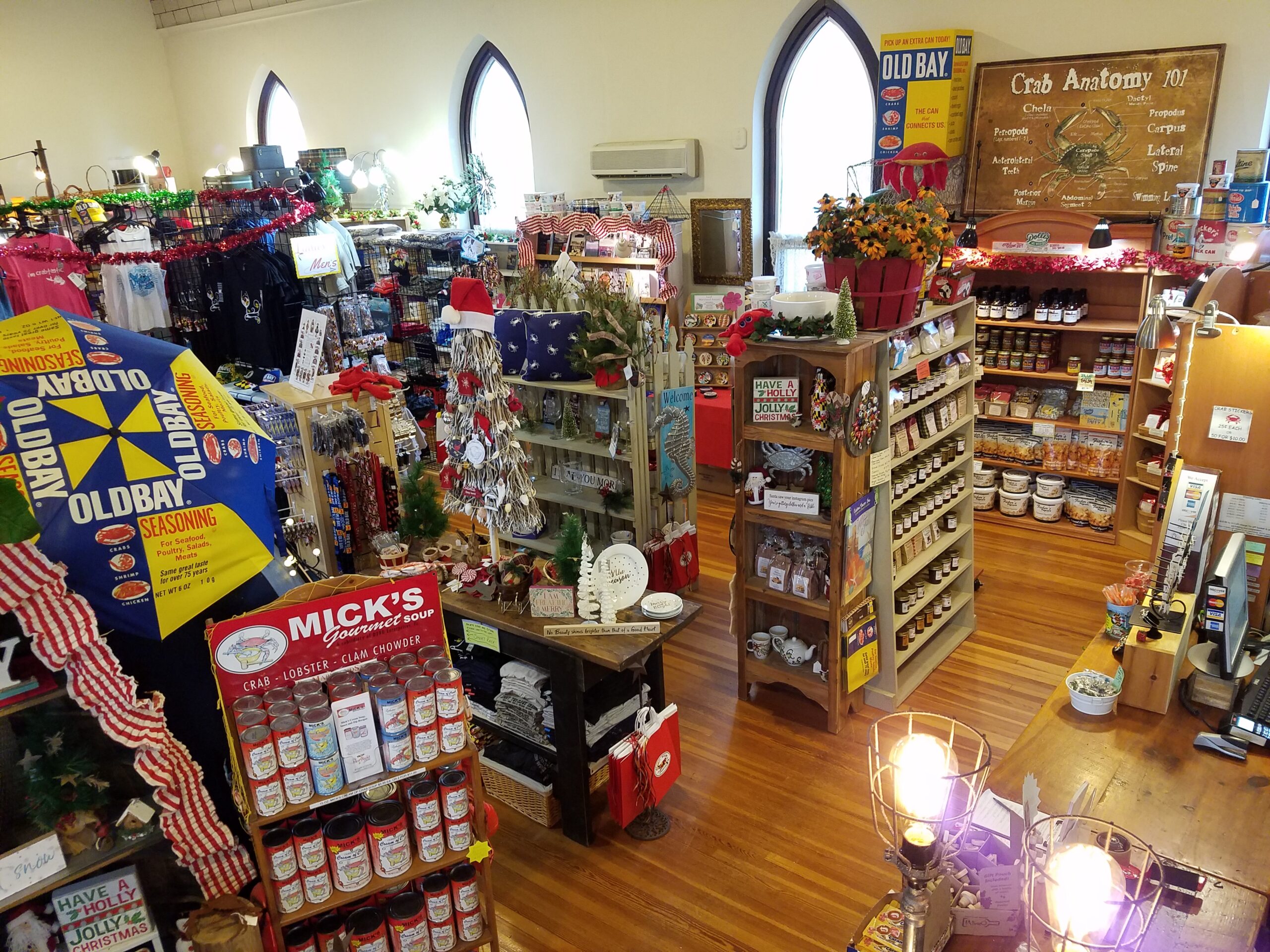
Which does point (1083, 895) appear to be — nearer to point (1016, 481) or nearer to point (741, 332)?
point (741, 332)

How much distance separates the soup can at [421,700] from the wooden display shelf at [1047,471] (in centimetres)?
530

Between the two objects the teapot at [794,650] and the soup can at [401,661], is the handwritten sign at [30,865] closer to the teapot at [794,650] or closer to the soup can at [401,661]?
the soup can at [401,661]

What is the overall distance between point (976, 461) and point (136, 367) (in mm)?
5750

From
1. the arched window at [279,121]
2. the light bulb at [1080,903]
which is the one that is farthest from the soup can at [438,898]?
the arched window at [279,121]

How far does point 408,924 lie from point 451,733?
648mm

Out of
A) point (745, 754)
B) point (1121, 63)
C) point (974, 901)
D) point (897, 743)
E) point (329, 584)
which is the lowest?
point (745, 754)

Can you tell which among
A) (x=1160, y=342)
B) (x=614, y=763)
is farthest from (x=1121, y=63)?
(x=614, y=763)

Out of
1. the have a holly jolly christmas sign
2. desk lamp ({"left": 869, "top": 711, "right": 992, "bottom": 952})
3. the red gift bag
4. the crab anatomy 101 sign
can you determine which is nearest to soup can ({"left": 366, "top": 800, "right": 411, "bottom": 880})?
the have a holly jolly christmas sign

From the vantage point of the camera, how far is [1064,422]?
641cm

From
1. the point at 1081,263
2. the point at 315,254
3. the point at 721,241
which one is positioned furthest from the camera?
the point at 721,241

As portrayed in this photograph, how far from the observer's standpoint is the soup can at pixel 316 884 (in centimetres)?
256

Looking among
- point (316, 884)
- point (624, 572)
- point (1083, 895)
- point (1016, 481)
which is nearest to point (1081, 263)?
point (1016, 481)

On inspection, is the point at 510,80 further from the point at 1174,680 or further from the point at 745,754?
the point at 1174,680

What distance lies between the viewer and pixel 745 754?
14.0 feet
